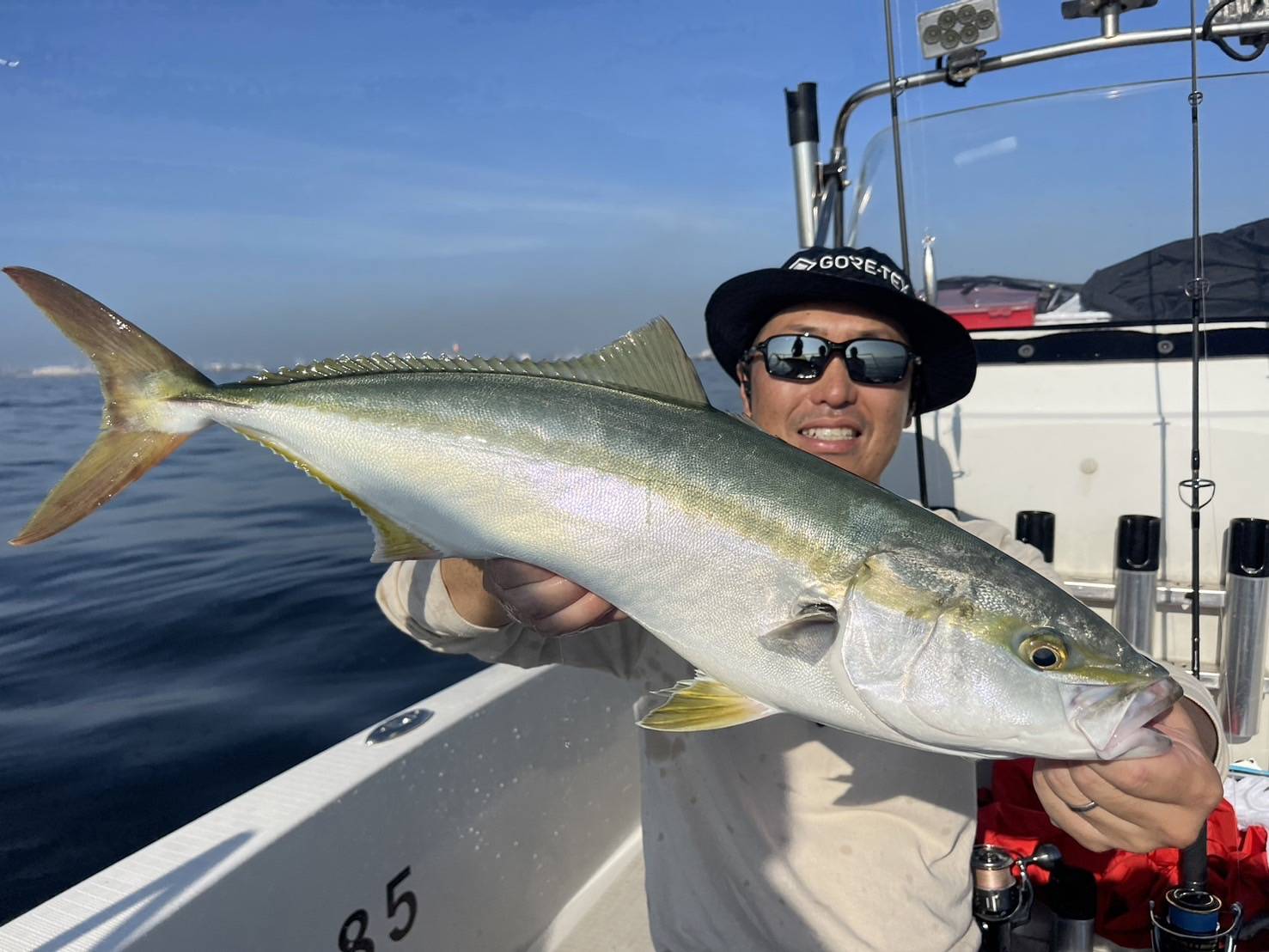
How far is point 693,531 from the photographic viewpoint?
1.52 m

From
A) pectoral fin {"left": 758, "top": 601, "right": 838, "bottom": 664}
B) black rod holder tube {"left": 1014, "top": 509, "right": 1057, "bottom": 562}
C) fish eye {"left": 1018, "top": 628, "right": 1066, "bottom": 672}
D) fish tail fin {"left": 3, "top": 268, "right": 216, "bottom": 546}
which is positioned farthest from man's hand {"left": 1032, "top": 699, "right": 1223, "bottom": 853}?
black rod holder tube {"left": 1014, "top": 509, "right": 1057, "bottom": 562}

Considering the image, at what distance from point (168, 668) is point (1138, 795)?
6.15 m

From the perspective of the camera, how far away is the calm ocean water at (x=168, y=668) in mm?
4328

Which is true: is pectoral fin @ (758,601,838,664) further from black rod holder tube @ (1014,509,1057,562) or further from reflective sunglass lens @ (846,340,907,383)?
black rod holder tube @ (1014,509,1057,562)

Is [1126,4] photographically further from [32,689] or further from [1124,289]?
[32,689]

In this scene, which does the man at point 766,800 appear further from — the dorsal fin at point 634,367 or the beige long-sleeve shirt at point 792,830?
the dorsal fin at point 634,367

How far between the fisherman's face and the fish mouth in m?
1.01

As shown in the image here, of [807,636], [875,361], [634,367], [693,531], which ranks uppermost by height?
[634,367]

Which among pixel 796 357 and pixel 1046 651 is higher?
pixel 796 357

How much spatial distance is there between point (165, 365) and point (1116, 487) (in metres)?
3.50

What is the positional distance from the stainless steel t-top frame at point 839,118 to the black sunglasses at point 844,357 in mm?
1637

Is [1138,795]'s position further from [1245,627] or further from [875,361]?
[1245,627]

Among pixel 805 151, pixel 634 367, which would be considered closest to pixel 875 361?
pixel 634 367

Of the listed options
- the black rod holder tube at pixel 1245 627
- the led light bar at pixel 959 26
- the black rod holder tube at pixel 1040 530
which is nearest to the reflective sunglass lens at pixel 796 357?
the black rod holder tube at pixel 1040 530
